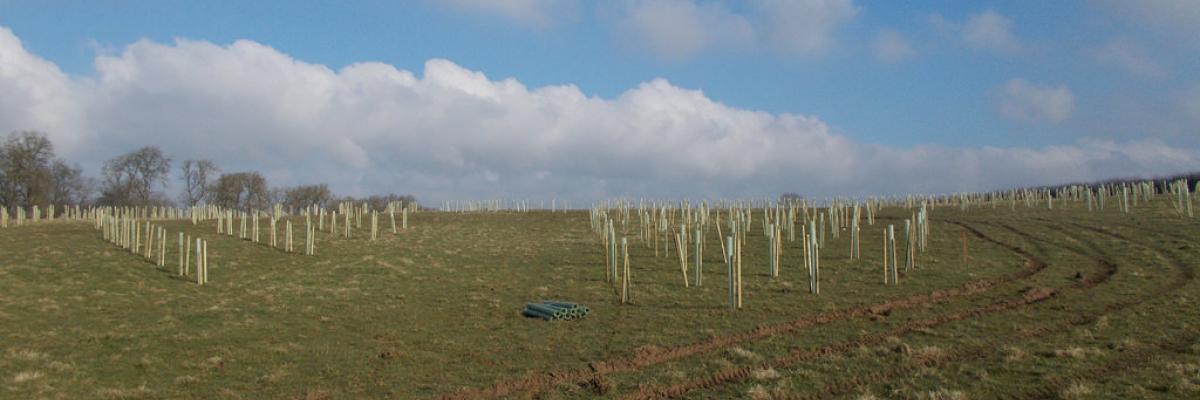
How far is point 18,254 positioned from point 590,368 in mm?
25536

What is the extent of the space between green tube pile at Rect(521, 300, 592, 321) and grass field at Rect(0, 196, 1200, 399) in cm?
34

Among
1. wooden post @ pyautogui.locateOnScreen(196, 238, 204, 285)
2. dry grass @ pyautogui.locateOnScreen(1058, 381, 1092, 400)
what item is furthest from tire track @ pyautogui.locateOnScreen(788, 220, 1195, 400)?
wooden post @ pyautogui.locateOnScreen(196, 238, 204, 285)

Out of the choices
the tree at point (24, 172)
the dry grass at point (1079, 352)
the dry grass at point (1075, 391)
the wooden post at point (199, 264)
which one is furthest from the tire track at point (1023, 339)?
the tree at point (24, 172)

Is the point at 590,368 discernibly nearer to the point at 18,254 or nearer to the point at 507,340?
the point at 507,340

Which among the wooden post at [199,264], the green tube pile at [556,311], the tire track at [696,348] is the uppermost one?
the wooden post at [199,264]

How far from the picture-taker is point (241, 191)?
8981 cm

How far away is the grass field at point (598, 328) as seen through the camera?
10492 millimetres

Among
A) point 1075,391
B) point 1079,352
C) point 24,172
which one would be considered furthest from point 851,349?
point 24,172

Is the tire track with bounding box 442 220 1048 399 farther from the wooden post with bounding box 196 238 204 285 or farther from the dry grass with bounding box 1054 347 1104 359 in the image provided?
the wooden post with bounding box 196 238 204 285

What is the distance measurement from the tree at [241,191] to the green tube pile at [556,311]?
8310 cm

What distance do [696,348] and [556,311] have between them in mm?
4246

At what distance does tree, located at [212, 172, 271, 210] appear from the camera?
87.5m

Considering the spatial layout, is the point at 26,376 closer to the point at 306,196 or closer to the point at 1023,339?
the point at 1023,339

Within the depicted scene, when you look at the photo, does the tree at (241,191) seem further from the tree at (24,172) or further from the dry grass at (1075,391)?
the dry grass at (1075,391)
